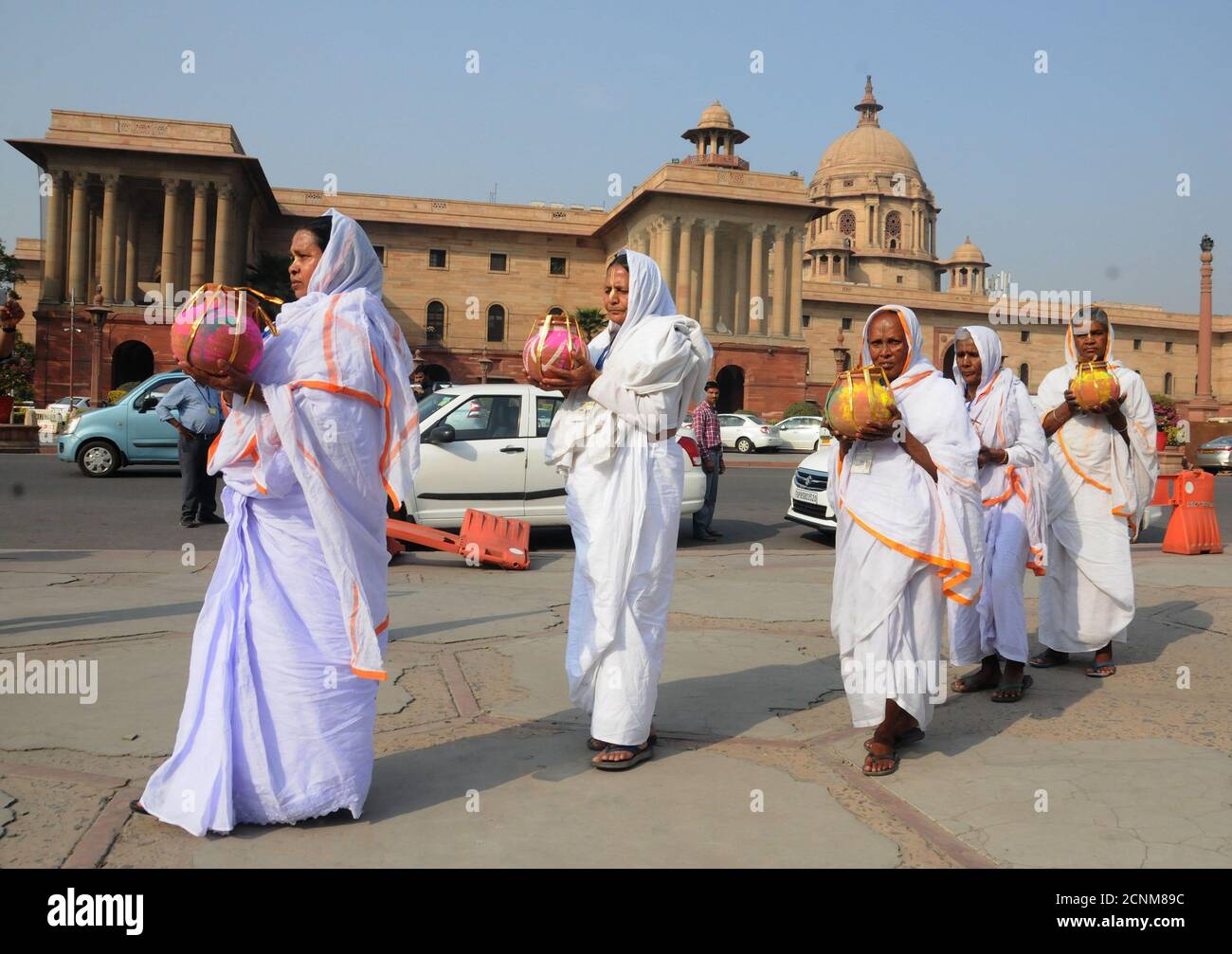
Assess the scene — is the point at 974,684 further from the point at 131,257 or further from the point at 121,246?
the point at 121,246

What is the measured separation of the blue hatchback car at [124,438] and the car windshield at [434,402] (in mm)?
7489

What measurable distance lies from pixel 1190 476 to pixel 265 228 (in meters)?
53.4

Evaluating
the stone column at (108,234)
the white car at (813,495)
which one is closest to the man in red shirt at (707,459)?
the white car at (813,495)

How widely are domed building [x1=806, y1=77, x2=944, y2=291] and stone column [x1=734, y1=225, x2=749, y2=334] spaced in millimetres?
30557

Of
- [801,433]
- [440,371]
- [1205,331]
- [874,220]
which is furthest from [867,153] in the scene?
[801,433]

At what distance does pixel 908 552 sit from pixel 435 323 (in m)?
56.1

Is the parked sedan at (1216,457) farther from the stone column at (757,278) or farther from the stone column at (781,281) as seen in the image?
the stone column at (781,281)

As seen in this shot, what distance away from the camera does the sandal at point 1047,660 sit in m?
6.03

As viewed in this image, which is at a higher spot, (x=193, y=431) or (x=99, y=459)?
(x=193, y=431)

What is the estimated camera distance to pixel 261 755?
3.27 metres

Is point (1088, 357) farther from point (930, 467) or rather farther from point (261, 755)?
point (261, 755)

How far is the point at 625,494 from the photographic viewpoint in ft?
13.4

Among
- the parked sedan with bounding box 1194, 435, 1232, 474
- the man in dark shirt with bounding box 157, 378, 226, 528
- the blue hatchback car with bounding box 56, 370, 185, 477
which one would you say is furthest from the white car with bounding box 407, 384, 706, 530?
the parked sedan with bounding box 1194, 435, 1232, 474
